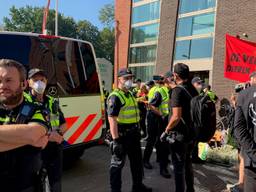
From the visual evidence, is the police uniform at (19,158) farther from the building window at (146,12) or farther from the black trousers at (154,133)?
the building window at (146,12)

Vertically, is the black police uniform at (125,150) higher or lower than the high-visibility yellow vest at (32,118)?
lower

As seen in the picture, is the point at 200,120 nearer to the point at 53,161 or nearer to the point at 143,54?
the point at 53,161

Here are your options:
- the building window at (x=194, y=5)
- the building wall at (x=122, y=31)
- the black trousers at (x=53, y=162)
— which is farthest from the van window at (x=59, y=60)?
the building wall at (x=122, y=31)

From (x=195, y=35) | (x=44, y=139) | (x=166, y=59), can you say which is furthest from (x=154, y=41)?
(x=44, y=139)

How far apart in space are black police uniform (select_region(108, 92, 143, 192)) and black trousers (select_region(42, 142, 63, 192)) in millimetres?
846

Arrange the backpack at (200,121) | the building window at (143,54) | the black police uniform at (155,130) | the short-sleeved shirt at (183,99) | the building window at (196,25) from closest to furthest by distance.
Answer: the short-sleeved shirt at (183,99)
the backpack at (200,121)
the black police uniform at (155,130)
the building window at (196,25)
the building window at (143,54)

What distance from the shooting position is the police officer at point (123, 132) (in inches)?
182

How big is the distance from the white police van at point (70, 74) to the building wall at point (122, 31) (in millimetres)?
13852

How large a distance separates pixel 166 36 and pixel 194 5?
2172mm

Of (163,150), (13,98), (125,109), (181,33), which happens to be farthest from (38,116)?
(181,33)

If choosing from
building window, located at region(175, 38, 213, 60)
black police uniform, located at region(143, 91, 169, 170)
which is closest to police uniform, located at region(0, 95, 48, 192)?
black police uniform, located at region(143, 91, 169, 170)

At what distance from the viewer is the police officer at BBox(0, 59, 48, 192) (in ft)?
6.77

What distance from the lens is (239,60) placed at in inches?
264

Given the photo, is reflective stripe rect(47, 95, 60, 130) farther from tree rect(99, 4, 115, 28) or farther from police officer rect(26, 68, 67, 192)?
tree rect(99, 4, 115, 28)
